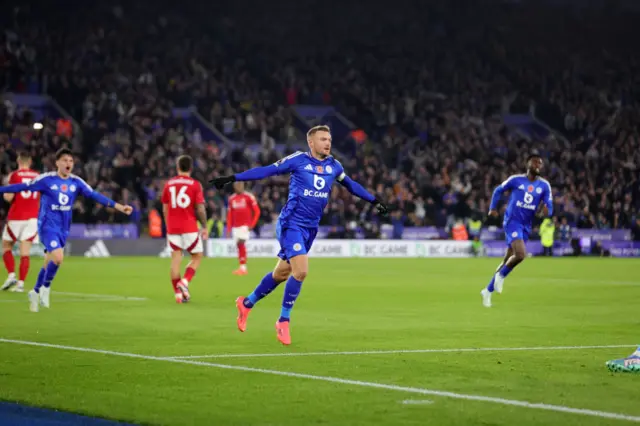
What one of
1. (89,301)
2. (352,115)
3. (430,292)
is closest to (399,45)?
(352,115)

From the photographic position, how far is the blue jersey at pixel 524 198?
20.5 m

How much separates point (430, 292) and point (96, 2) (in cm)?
3569

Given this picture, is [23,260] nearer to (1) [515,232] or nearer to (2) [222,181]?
(1) [515,232]

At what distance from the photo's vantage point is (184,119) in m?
49.5

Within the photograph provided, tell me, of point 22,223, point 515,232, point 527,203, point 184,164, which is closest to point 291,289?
point 184,164

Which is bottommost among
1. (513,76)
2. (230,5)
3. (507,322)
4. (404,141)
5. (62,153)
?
(507,322)

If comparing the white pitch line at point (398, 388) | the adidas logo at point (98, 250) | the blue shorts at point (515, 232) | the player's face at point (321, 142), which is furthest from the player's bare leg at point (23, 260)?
the adidas logo at point (98, 250)

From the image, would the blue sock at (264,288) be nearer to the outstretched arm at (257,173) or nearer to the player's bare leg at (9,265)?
the outstretched arm at (257,173)

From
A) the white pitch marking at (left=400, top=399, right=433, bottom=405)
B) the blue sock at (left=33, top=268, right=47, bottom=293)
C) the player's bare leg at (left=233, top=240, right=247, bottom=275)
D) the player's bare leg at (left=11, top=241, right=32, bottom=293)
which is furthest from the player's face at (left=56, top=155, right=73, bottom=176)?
the player's bare leg at (left=233, top=240, right=247, bottom=275)

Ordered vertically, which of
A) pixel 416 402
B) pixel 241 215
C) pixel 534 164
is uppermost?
pixel 534 164

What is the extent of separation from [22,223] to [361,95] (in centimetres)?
3489

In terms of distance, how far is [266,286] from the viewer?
1355 cm

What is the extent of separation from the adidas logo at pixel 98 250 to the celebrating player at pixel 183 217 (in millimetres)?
21801

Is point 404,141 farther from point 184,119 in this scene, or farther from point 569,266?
point 569,266
